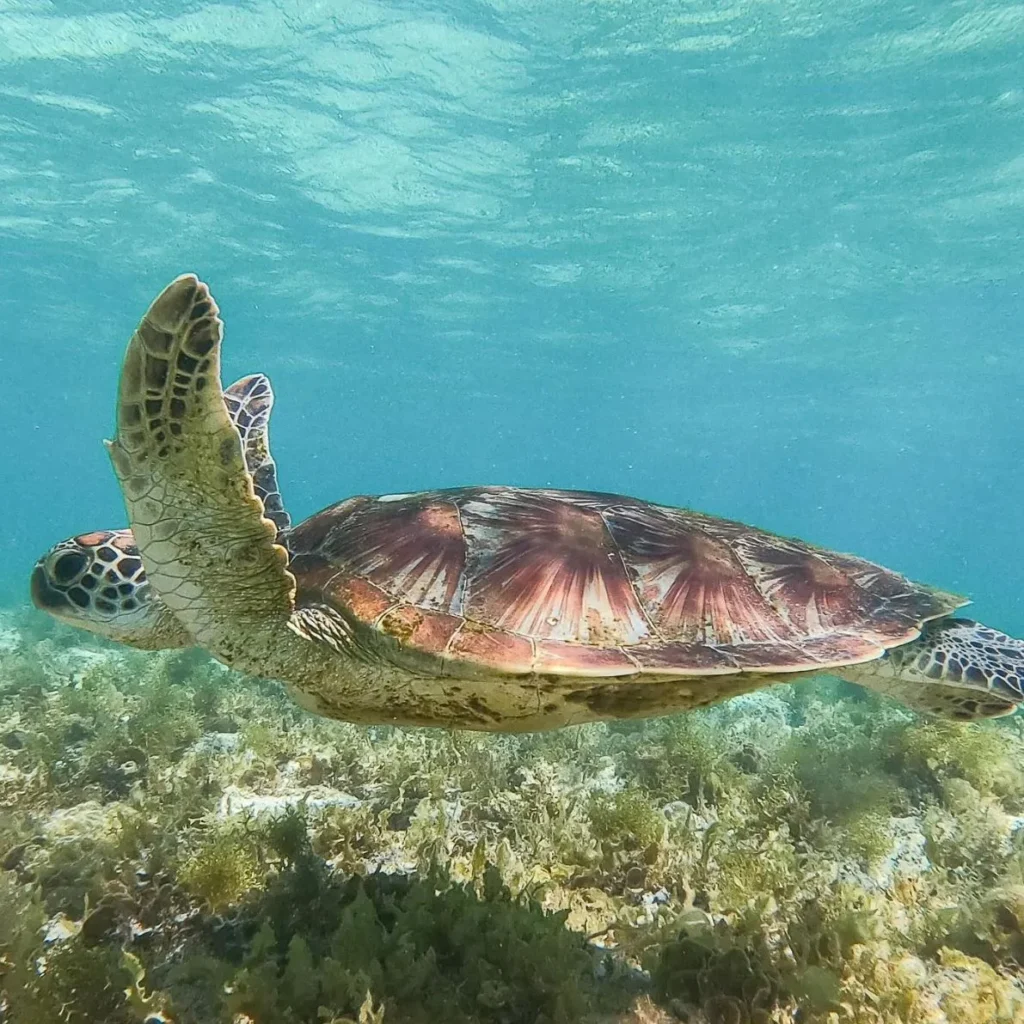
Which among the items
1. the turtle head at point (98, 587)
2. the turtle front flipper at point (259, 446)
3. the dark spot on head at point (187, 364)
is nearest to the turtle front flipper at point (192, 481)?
the dark spot on head at point (187, 364)

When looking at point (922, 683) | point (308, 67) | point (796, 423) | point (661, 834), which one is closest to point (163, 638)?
point (661, 834)

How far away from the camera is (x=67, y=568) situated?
365cm

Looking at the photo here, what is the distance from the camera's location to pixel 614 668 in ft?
10.0

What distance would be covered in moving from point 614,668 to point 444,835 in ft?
6.09

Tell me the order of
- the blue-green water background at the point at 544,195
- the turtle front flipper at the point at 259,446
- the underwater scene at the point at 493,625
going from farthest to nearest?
the blue-green water background at the point at 544,195 < the turtle front flipper at the point at 259,446 < the underwater scene at the point at 493,625

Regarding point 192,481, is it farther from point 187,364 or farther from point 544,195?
point 544,195

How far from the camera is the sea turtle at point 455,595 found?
2.75m

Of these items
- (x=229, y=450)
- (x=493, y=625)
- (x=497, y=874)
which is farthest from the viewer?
(x=497, y=874)

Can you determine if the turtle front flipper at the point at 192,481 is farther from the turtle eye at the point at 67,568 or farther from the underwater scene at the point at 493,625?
the turtle eye at the point at 67,568

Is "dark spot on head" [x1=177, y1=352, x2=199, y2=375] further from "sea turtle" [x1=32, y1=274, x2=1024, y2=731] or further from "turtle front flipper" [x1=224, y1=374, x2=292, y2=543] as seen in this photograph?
"turtle front flipper" [x1=224, y1=374, x2=292, y2=543]

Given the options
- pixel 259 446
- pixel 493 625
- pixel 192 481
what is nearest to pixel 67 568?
pixel 259 446

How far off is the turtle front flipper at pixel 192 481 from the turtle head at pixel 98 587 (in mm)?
580

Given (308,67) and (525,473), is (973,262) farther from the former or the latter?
(525,473)

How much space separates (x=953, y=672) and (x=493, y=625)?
2.81m
